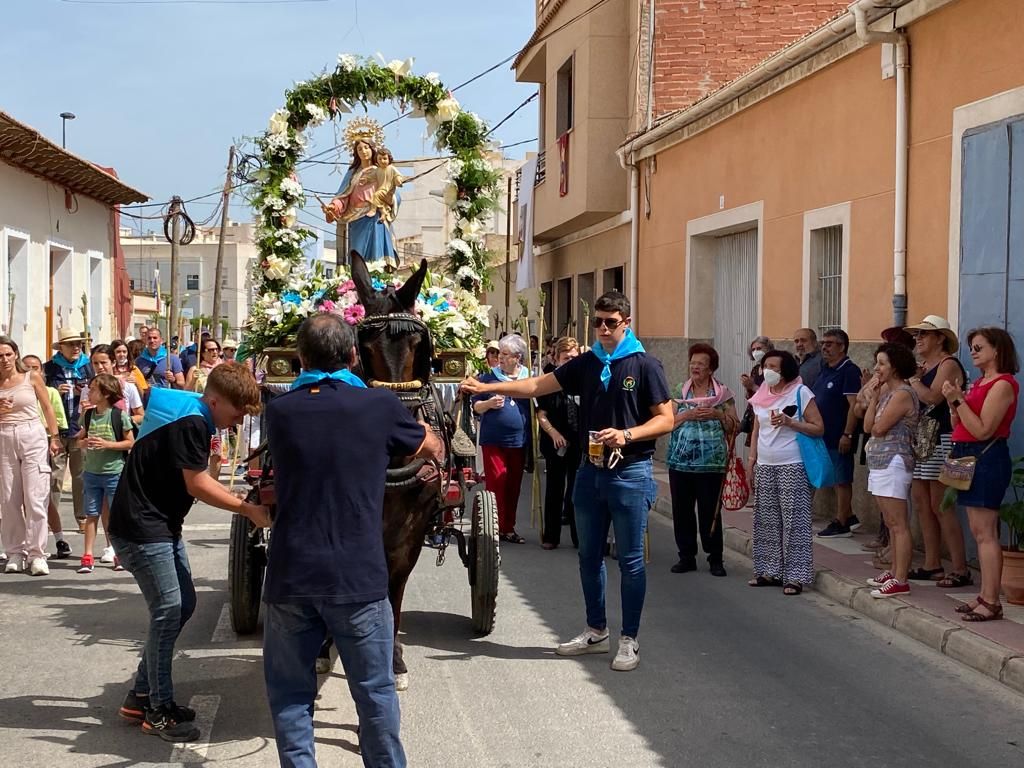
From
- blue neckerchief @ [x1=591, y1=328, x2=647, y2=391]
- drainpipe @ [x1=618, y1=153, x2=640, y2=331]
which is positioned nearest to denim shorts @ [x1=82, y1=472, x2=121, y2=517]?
blue neckerchief @ [x1=591, y1=328, x2=647, y2=391]

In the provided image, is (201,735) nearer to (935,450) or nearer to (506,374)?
(935,450)

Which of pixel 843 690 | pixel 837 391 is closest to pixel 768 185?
pixel 837 391

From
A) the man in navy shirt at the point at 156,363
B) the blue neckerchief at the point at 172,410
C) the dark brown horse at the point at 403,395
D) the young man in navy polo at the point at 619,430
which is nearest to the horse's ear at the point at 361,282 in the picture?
the dark brown horse at the point at 403,395

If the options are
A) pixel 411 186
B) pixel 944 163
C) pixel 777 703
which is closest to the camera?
pixel 777 703

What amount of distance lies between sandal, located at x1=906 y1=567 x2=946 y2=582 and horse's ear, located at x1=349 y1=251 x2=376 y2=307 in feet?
15.8

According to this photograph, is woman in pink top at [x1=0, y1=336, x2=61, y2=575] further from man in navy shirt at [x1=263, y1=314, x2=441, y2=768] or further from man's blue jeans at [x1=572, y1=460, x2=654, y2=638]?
man in navy shirt at [x1=263, y1=314, x2=441, y2=768]

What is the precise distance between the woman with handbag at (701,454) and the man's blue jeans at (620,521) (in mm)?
2778

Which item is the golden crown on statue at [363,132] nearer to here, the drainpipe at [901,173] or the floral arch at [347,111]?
the floral arch at [347,111]

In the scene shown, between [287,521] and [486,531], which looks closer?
[287,521]

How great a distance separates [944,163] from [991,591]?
13.4 feet

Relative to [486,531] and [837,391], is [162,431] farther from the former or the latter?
[837,391]

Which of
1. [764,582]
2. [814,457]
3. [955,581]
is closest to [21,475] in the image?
[764,582]

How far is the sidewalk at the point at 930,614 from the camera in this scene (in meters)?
6.82

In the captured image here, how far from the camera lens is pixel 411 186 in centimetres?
6062
